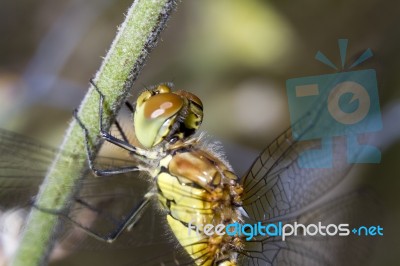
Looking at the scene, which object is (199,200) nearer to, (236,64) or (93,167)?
(93,167)

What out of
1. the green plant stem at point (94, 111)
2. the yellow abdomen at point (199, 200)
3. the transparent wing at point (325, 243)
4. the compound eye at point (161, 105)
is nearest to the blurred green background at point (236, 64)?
the transparent wing at point (325, 243)

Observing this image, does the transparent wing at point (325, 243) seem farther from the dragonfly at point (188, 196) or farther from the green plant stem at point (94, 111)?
the green plant stem at point (94, 111)

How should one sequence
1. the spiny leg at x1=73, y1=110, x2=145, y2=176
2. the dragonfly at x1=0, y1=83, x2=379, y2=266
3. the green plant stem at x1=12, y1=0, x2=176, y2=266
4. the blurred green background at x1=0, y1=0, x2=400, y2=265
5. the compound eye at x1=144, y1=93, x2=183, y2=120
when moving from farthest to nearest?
the blurred green background at x1=0, y1=0, x2=400, y2=265
the dragonfly at x1=0, y1=83, x2=379, y2=266
the compound eye at x1=144, y1=93, x2=183, y2=120
the spiny leg at x1=73, y1=110, x2=145, y2=176
the green plant stem at x1=12, y1=0, x2=176, y2=266

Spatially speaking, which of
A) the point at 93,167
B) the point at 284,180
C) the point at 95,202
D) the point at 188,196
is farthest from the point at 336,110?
the point at 95,202

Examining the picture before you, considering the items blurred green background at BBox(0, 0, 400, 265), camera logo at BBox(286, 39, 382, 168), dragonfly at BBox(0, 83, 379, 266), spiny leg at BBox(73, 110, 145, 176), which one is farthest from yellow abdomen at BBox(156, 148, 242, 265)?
blurred green background at BBox(0, 0, 400, 265)

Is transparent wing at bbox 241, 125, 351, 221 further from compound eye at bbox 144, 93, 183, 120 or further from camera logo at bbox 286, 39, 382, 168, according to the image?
compound eye at bbox 144, 93, 183, 120

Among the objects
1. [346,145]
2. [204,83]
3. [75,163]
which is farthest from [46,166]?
[204,83]

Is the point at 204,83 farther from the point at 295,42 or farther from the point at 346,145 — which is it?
the point at 346,145
